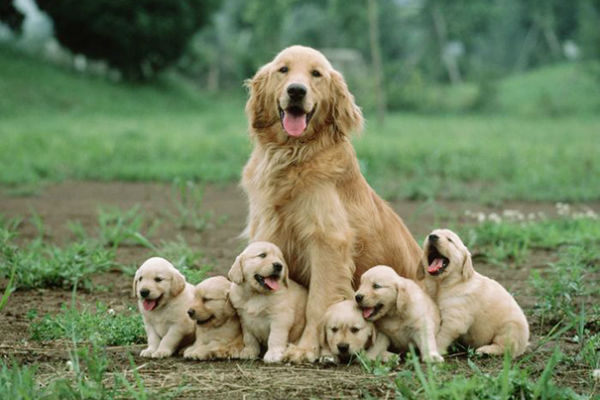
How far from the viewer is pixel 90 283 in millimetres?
6219

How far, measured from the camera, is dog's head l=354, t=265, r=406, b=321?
4473 mm

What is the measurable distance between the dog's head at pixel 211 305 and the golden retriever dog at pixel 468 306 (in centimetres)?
121

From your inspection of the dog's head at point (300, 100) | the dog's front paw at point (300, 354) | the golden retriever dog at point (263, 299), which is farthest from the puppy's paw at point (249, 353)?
the dog's head at point (300, 100)

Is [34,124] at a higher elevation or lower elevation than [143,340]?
higher

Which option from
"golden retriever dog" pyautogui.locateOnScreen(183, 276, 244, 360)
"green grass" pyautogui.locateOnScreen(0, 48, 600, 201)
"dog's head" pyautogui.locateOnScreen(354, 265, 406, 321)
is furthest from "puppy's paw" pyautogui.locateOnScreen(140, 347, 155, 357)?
"green grass" pyautogui.locateOnScreen(0, 48, 600, 201)

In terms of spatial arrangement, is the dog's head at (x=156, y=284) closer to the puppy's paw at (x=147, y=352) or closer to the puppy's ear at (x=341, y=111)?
the puppy's paw at (x=147, y=352)

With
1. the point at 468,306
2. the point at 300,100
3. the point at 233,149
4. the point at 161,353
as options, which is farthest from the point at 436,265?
the point at 233,149

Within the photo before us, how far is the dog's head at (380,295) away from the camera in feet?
14.7

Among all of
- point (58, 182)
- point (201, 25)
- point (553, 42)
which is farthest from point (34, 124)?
point (553, 42)

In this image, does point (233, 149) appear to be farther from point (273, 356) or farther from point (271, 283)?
point (273, 356)

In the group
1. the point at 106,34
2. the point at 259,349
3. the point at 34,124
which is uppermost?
the point at 106,34

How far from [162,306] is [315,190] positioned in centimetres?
115

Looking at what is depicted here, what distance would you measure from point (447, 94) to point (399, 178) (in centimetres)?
1966

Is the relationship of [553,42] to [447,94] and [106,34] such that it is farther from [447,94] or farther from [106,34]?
[106,34]
